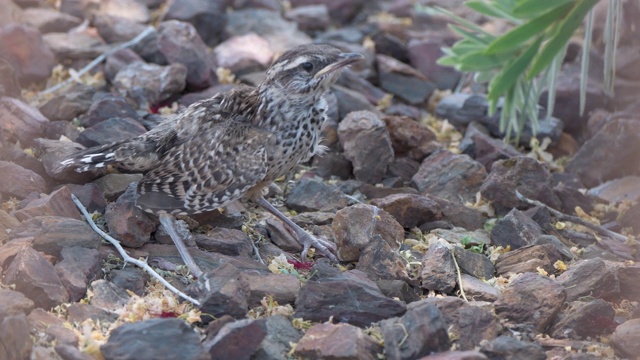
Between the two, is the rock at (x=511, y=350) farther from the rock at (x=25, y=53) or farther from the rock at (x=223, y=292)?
the rock at (x=25, y=53)

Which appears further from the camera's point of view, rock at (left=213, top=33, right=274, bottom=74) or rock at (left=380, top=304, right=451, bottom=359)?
rock at (left=213, top=33, right=274, bottom=74)

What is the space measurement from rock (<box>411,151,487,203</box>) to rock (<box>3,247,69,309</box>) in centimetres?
303

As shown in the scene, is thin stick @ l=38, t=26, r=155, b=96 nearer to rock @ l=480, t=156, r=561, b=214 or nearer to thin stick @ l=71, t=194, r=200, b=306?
thin stick @ l=71, t=194, r=200, b=306

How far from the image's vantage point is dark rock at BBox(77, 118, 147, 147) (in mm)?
6699

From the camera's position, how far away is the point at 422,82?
8.76 metres

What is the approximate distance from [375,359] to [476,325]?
600 millimetres

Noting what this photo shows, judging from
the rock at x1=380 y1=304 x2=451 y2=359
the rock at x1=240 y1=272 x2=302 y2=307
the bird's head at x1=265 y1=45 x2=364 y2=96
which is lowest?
the rock at x1=240 y1=272 x2=302 y2=307

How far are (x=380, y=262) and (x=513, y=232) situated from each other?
1137mm

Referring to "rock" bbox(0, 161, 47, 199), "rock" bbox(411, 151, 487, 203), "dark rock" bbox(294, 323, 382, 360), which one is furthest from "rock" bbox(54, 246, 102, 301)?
"rock" bbox(411, 151, 487, 203)

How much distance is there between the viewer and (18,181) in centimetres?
607

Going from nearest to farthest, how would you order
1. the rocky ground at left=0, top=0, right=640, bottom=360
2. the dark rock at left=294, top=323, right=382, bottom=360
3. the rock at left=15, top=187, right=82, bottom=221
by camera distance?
1. the dark rock at left=294, top=323, right=382, bottom=360
2. the rocky ground at left=0, top=0, right=640, bottom=360
3. the rock at left=15, top=187, right=82, bottom=221

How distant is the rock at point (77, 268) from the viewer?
5129 millimetres

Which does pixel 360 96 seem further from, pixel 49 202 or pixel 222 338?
pixel 222 338

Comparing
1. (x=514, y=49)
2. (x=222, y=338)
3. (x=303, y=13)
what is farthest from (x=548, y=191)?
(x=303, y=13)
